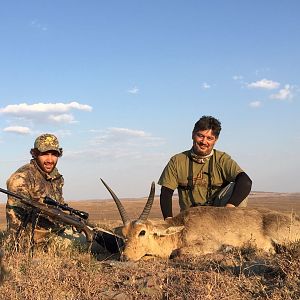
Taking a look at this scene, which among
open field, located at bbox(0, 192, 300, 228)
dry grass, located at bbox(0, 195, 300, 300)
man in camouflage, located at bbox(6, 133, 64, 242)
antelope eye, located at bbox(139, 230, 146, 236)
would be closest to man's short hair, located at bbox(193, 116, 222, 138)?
open field, located at bbox(0, 192, 300, 228)

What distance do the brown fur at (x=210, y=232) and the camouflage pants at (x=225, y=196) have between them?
67 cm

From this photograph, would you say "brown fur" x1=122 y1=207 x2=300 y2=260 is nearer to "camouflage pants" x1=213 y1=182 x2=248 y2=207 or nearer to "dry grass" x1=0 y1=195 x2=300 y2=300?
"camouflage pants" x1=213 y1=182 x2=248 y2=207

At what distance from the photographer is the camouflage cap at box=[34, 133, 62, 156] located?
8625mm

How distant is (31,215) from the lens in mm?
7918

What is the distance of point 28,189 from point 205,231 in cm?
330

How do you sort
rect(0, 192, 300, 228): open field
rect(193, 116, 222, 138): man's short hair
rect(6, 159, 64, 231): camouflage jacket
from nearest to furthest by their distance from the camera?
rect(6, 159, 64, 231): camouflage jacket < rect(193, 116, 222, 138): man's short hair < rect(0, 192, 300, 228): open field

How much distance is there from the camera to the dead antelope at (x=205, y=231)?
7824mm

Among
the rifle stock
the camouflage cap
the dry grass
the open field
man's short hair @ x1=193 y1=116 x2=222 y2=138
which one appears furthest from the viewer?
the open field

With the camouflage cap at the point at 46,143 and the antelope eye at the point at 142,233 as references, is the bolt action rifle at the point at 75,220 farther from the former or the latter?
the camouflage cap at the point at 46,143

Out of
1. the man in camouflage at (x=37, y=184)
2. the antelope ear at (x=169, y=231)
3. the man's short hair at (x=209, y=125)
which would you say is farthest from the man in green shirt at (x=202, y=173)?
the man in camouflage at (x=37, y=184)

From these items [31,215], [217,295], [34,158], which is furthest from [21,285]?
[34,158]

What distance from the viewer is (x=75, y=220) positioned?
308 inches

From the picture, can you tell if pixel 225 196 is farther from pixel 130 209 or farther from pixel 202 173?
pixel 130 209

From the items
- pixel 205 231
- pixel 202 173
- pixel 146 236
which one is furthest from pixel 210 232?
pixel 202 173
